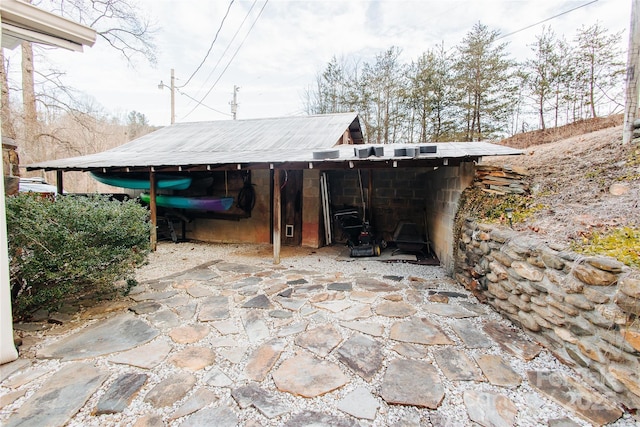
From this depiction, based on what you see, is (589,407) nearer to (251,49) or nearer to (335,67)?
(251,49)

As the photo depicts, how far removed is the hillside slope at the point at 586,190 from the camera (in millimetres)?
2275

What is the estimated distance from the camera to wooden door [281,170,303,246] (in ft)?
20.9

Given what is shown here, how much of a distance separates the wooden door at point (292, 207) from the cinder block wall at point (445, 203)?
294cm

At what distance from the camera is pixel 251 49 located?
7.95m

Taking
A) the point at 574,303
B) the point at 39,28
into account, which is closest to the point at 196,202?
the point at 39,28

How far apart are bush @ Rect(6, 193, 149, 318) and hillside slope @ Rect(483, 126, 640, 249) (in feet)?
14.0

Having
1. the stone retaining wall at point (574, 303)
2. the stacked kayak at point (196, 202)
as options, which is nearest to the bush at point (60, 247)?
the stacked kayak at point (196, 202)

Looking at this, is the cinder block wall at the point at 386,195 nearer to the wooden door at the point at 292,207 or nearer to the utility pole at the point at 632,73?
the wooden door at the point at 292,207

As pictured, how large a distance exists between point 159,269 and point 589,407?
5.21 m

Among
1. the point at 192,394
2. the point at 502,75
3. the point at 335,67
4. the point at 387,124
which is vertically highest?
the point at 335,67

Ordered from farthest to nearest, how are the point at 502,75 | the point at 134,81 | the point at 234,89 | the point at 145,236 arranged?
the point at 234,89, the point at 502,75, the point at 134,81, the point at 145,236

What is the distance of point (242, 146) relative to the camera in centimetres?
634

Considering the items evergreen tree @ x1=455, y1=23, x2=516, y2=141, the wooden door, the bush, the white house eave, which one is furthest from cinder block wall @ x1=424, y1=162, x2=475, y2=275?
evergreen tree @ x1=455, y1=23, x2=516, y2=141

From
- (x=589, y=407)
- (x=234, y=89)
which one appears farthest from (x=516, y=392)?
(x=234, y=89)
